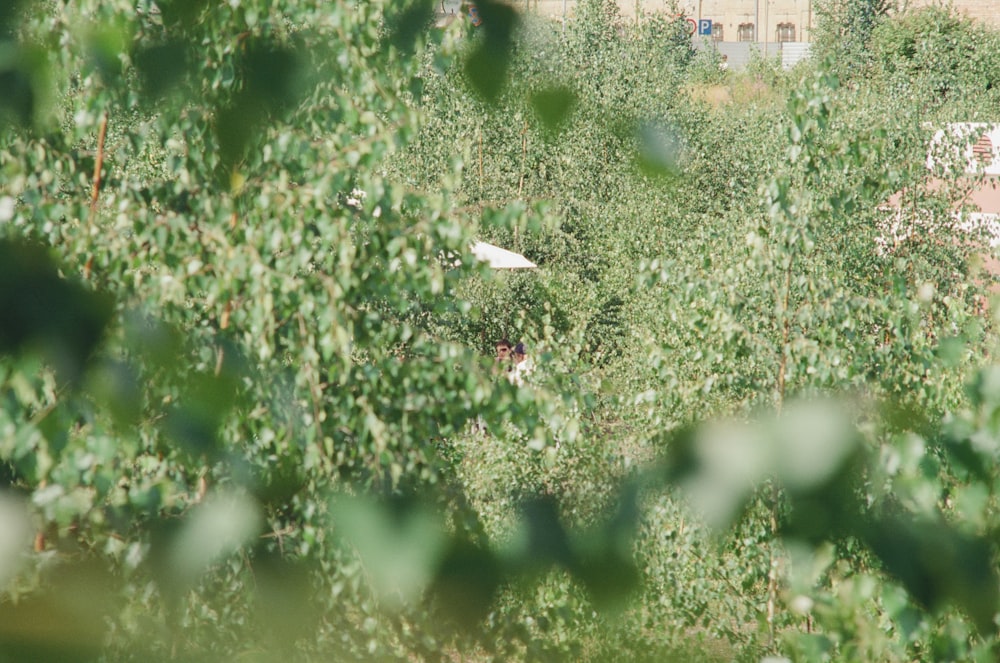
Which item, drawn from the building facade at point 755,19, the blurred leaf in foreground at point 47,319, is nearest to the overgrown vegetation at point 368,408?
the blurred leaf in foreground at point 47,319

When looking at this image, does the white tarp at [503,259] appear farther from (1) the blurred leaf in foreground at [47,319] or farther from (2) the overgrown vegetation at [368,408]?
(1) the blurred leaf in foreground at [47,319]

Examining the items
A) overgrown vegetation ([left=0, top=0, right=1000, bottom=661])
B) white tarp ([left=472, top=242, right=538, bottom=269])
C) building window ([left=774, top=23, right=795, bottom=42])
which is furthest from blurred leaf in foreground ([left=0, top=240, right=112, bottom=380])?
building window ([left=774, top=23, right=795, bottom=42])

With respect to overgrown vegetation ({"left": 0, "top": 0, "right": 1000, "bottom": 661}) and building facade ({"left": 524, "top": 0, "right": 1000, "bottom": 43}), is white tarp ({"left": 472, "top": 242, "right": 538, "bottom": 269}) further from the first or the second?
building facade ({"left": 524, "top": 0, "right": 1000, "bottom": 43})

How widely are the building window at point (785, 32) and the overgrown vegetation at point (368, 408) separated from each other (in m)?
55.6

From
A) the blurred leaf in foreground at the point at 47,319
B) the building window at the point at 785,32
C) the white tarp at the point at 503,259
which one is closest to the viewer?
the blurred leaf in foreground at the point at 47,319

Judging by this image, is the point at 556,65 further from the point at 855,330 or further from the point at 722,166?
the point at 722,166

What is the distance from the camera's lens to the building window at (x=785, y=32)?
183 feet

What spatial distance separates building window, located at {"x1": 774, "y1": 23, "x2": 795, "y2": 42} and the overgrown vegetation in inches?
2189

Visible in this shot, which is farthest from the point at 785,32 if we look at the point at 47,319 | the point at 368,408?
the point at 47,319

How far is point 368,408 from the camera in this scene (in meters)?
2.62

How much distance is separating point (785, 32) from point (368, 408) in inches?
2341

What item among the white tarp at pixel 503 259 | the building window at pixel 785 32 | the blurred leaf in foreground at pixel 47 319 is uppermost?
the blurred leaf in foreground at pixel 47 319

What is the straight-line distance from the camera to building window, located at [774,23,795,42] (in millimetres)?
55906

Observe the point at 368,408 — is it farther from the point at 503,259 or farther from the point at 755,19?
the point at 755,19
